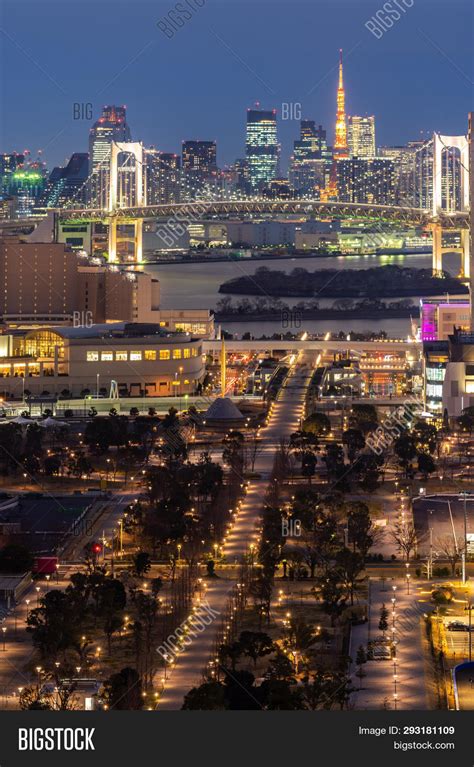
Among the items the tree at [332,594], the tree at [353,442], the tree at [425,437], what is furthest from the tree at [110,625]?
the tree at [425,437]

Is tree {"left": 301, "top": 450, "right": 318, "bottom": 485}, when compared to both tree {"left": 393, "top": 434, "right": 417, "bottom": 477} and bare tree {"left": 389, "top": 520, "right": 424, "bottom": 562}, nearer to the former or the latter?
tree {"left": 393, "top": 434, "right": 417, "bottom": 477}

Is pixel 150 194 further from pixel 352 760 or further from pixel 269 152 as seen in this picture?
pixel 352 760

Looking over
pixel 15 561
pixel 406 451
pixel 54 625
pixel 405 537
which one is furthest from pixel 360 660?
pixel 406 451

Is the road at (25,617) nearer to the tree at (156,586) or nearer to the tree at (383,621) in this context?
the tree at (156,586)

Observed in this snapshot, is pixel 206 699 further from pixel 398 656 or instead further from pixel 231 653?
pixel 398 656

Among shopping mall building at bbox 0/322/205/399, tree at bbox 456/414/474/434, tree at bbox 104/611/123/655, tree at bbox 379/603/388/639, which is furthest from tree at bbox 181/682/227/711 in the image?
shopping mall building at bbox 0/322/205/399
